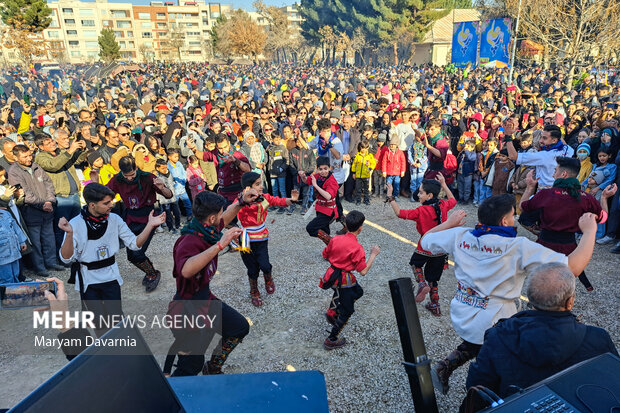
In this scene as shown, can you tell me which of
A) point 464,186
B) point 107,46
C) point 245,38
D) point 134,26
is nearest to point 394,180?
point 464,186

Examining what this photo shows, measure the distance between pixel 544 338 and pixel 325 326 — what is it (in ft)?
10.1

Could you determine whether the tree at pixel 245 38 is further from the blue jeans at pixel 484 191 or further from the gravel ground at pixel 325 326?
the gravel ground at pixel 325 326

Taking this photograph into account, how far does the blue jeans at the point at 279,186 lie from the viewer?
8.68 m

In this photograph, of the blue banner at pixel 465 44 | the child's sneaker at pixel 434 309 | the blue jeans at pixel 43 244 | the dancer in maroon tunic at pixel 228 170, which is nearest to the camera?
the child's sneaker at pixel 434 309

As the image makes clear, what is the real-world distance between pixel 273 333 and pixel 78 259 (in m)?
2.27

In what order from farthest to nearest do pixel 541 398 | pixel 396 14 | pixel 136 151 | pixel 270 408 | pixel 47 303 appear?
pixel 396 14 → pixel 136 151 → pixel 47 303 → pixel 270 408 → pixel 541 398

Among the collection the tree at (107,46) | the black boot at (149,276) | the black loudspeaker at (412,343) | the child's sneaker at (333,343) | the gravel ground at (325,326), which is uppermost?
the tree at (107,46)

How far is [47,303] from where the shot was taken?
2906mm

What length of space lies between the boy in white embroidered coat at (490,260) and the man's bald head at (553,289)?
0.72 m

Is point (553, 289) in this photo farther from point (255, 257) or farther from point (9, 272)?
point (9, 272)

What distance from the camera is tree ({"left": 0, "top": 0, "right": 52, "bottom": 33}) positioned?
107 feet

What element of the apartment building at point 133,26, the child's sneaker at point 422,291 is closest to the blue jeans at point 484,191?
the child's sneaker at point 422,291

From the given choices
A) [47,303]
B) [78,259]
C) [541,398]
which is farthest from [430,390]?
[78,259]

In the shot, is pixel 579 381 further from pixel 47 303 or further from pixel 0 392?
pixel 0 392
